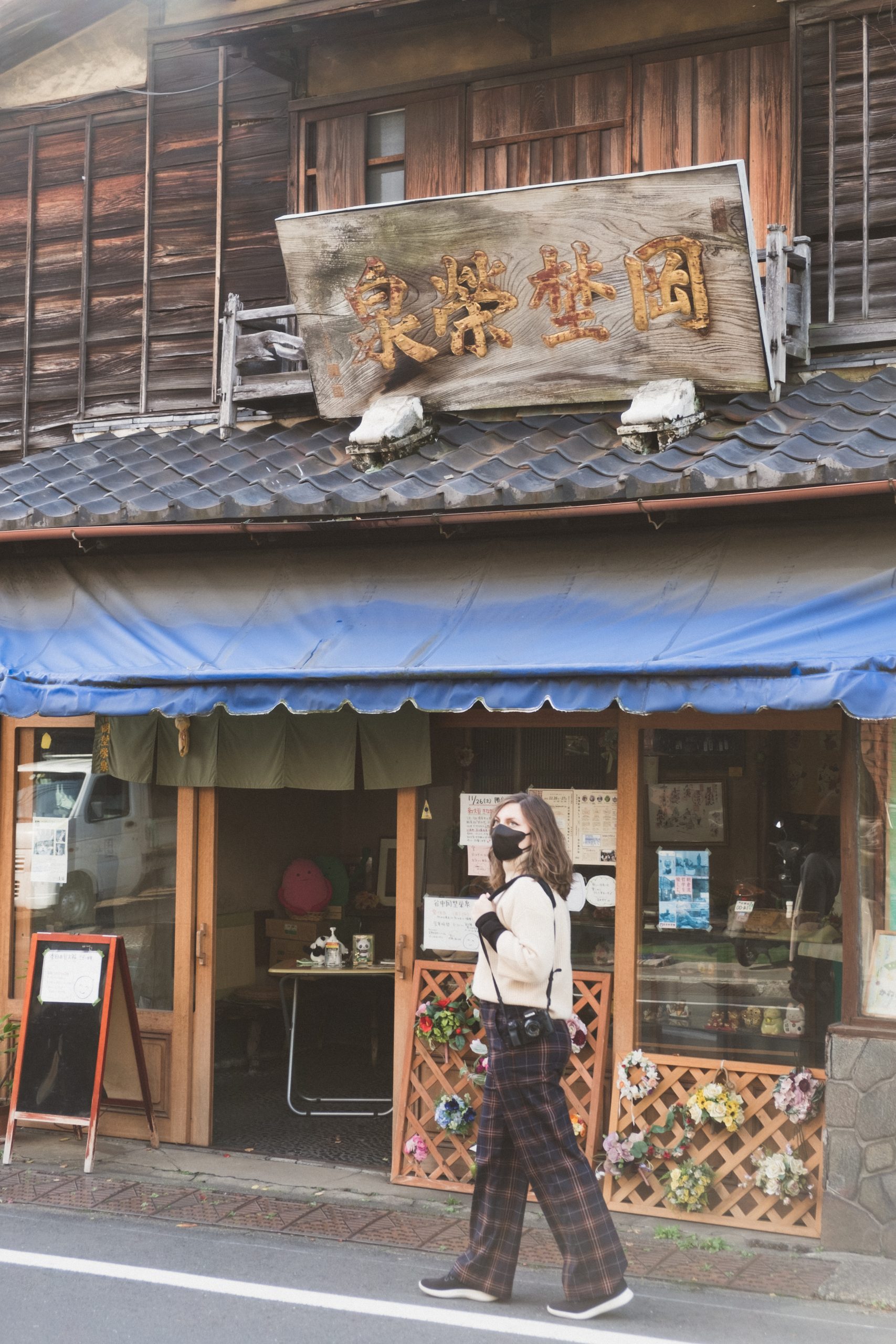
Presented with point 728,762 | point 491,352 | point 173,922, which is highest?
point 491,352

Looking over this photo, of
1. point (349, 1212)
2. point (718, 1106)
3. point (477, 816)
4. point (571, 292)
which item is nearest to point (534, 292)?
point (571, 292)

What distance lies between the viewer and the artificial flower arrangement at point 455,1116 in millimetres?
7605

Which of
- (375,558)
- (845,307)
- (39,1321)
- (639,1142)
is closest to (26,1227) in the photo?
(39,1321)

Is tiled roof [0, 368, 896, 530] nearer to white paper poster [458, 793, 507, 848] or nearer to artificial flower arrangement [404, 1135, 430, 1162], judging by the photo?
white paper poster [458, 793, 507, 848]

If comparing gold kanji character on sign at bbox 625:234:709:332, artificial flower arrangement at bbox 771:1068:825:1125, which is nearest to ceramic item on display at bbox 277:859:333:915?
artificial flower arrangement at bbox 771:1068:825:1125

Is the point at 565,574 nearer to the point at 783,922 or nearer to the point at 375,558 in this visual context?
the point at 375,558

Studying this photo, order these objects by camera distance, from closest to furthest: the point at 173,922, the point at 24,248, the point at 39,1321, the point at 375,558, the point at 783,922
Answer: the point at 39,1321 < the point at 783,922 < the point at 375,558 < the point at 173,922 < the point at 24,248

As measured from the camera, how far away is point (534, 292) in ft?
26.5

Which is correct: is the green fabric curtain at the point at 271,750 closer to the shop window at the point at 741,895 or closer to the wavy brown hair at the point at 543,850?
the shop window at the point at 741,895

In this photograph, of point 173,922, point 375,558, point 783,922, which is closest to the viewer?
point 783,922

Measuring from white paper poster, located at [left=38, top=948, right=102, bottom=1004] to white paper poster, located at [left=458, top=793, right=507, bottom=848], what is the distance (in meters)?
2.32

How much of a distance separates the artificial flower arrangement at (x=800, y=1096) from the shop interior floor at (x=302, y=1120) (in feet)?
8.32

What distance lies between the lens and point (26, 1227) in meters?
6.92

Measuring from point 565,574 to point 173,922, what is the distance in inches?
136
